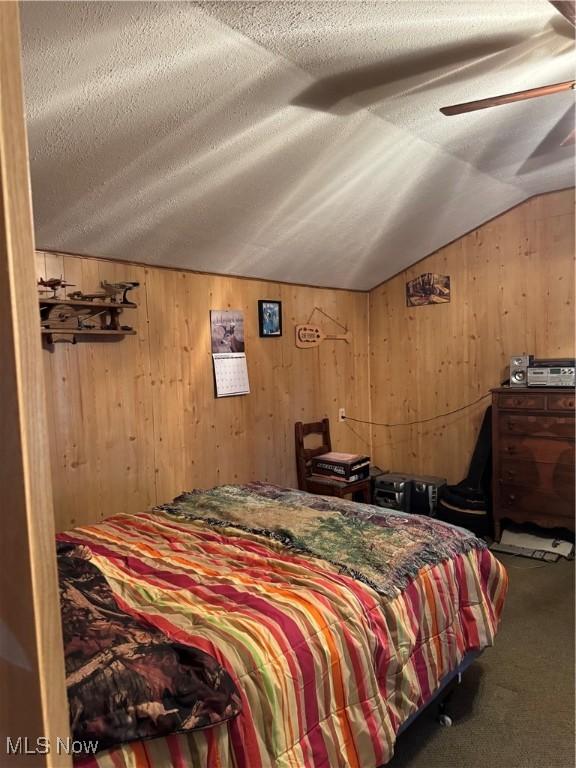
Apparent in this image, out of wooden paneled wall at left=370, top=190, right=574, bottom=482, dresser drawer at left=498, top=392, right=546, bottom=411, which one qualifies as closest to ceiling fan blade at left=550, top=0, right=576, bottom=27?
dresser drawer at left=498, top=392, right=546, bottom=411

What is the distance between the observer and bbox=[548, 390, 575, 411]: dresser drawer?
363 centimetres

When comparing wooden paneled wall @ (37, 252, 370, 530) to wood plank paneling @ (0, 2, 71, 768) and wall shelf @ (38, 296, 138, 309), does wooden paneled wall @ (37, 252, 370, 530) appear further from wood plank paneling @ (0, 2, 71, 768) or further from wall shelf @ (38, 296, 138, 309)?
wood plank paneling @ (0, 2, 71, 768)

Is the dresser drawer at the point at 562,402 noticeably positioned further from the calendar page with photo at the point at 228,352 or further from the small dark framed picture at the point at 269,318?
the calendar page with photo at the point at 228,352

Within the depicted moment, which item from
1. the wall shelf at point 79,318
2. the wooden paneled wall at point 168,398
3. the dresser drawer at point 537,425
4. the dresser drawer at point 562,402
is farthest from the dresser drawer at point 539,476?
the wall shelf at point 79,318

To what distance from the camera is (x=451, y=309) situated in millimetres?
4602

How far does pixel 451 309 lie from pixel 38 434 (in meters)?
4.41

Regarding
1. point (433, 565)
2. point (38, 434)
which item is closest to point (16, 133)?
point (38, 434)

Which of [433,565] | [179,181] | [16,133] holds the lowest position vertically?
[433,565]

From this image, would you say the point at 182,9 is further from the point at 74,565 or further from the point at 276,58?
the point at 74,565

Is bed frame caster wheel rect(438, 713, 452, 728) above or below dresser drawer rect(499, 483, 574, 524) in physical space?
below

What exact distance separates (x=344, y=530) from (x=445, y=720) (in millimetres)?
817

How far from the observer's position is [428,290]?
184 inches

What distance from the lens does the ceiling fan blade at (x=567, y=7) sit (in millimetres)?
1457

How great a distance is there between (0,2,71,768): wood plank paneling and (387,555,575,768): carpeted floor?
178 centimetres
